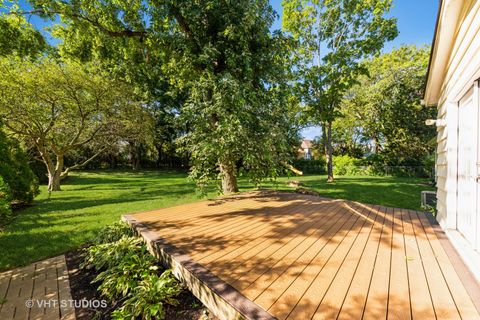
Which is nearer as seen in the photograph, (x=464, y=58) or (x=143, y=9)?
(x=464, y=58)

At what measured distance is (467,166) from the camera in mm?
2414

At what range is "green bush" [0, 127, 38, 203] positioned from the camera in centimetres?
599

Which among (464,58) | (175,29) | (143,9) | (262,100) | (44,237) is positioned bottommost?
(44,237)

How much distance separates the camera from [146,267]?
2.68m

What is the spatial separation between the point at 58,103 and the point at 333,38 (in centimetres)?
1417

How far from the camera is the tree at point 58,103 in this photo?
854 centimetres

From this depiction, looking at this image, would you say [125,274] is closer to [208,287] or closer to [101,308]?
[101,308]

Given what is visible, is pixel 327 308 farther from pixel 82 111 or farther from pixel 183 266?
pixel 82 111

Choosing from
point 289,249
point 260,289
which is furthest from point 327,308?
point 289,249

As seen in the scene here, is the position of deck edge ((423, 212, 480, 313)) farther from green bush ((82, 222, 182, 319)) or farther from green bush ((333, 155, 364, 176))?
green bush ((333, 155, 364, 176))

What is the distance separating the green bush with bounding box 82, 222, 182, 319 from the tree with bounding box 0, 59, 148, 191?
8.95 meters

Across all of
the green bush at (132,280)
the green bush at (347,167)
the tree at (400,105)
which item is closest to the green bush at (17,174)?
the green bush at (132,280)

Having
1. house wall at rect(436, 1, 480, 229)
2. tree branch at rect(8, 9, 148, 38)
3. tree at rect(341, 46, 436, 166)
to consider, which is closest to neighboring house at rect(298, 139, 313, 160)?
tree at rect(341, 46, 436, 166)

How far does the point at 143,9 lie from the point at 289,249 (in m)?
7.44
